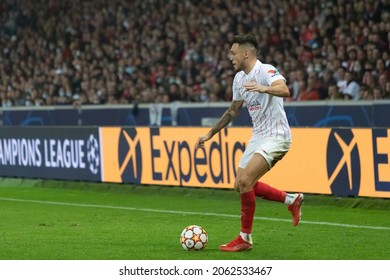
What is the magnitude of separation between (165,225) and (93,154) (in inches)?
253

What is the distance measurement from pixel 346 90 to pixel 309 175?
3.98 meters

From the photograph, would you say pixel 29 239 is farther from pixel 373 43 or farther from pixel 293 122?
pixel 373 43

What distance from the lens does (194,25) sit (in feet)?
84.2

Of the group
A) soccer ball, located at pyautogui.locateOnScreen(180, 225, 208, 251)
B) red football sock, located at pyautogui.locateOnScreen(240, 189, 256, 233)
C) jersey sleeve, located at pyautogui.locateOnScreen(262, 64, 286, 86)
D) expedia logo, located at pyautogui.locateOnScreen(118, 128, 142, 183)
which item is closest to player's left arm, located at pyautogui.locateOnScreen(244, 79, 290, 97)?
jersey sleeve, located at pyautogui.locateOnScreen(262, 64, 286, 86)

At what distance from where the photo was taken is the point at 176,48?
1000 inches

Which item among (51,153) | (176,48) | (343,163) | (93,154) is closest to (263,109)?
(343,163)

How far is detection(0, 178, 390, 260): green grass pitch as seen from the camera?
1030cm

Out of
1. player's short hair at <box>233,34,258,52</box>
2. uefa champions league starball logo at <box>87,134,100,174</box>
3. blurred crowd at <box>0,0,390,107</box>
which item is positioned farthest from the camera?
blurred crowd at <box>0,0,390,107</box>

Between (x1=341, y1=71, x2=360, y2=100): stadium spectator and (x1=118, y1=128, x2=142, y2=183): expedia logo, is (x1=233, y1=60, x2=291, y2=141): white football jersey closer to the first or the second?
(x1=118, y1=128, x2=142, y2=183): expedia logo

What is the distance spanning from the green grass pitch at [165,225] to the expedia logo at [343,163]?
187 millimetres

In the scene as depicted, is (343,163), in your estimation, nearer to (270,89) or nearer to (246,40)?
(246,40)

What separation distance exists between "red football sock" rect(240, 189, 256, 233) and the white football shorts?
12.9 inches

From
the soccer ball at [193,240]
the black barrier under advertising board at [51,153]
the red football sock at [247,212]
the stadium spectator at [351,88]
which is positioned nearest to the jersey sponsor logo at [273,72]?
the red football sock at [247,212]
